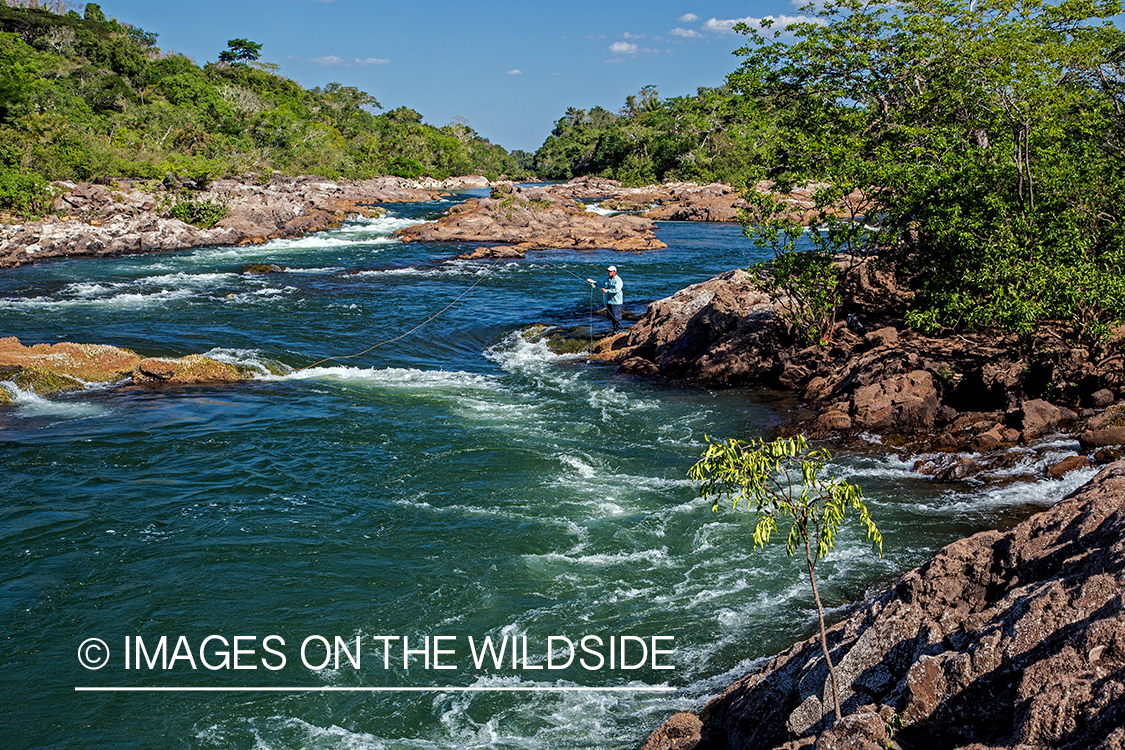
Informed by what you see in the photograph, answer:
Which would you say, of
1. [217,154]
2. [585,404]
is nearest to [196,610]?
[585,404]

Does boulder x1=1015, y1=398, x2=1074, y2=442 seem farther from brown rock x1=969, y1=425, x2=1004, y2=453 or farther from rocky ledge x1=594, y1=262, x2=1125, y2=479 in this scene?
brown rock x1=969, y1=425, x2=1004, y2=453

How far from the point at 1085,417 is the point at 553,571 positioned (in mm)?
7556

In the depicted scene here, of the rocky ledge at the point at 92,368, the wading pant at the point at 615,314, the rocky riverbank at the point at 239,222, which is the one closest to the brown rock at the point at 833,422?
the wading pant at the point at 615,314

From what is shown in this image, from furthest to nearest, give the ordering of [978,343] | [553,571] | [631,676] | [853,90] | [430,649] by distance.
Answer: [853,90] < [978,343] < [553,571] < [430,649] < [631,676]

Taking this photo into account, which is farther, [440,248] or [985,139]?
[440,248]

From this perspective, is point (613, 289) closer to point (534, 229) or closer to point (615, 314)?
point (615, 314)

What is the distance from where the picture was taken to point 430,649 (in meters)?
7.02

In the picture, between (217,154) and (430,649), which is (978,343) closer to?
(430,649)

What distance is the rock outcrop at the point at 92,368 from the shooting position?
14.0 metres

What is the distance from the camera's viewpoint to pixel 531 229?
126 ft

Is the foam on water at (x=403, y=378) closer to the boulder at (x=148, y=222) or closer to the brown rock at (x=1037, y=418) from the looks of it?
the brown rock at (x=1037, y=418)

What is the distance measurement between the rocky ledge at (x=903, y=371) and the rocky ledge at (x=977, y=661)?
5.55m

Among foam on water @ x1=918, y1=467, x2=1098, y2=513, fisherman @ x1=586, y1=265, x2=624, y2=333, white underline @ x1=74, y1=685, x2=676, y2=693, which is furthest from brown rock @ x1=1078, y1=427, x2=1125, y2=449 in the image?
fisherman @ x1=586, y1=265, x2=624, y2=333

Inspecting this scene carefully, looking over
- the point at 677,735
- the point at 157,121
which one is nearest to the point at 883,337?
the point at 677,735
